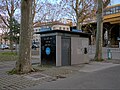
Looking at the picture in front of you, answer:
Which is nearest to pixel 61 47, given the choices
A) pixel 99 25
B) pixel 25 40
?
pixel 25 40

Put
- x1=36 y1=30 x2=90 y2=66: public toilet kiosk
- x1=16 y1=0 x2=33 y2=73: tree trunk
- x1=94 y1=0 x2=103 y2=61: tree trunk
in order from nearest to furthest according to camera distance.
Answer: x1=16 y1=0 x2=33 y2=73: tree trunk < x1=36 y1=30 x2=90 y2=66: public toilet kiosk < x1=94 y1=0 x2=103 y2=61: tree trunk

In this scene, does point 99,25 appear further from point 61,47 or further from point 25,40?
point 25,40

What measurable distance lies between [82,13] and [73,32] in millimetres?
20806

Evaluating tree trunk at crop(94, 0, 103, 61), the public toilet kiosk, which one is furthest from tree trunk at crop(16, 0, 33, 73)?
tree trunk at crop(94, 0, 103, 61)

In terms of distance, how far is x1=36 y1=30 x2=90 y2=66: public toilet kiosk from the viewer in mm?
14094

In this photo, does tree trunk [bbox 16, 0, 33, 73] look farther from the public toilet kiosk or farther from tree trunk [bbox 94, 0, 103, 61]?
tree trunk [bbox 94, 0, 103, 61]

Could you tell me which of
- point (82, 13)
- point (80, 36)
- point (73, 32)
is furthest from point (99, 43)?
point (82, 13)

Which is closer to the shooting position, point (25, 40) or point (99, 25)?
point (25, 40)

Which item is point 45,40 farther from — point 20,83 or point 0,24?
point 0,24

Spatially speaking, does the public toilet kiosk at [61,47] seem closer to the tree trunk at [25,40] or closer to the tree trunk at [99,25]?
the tree trunk at [99,25]

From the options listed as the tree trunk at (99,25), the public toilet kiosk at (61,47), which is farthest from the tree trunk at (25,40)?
the tree trunk at (99,25)

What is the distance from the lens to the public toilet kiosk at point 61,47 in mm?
14094

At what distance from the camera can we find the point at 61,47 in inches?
563

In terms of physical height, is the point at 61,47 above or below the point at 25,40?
below
